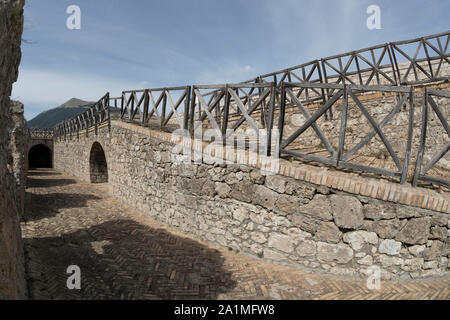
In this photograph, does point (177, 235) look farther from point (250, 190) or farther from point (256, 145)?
point (256, 145)

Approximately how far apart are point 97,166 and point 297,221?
1264 cm

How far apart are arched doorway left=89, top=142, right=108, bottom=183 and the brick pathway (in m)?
7.55

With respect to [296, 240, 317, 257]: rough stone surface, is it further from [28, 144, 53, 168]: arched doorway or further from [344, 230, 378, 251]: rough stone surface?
[28, 144, 53, 168]: arched doorway

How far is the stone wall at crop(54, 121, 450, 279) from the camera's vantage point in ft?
11.1

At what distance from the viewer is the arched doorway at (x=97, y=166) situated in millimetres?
12977

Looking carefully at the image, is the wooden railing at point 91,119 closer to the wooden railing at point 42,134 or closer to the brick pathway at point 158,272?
the brick pathway at point 158,272

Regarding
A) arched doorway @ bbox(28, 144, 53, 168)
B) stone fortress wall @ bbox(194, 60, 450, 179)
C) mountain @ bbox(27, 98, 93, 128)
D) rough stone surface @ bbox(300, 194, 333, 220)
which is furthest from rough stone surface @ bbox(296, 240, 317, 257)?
mountain @ bbox(27, 98, 93, 128)

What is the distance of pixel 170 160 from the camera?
5918 millimetres

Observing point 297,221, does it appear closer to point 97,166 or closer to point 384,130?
point 384,130

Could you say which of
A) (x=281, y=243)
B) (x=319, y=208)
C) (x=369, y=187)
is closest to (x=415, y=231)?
(x=369, y=187)

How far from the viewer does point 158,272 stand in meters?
3.92

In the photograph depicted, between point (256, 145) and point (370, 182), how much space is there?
7.07 feet
